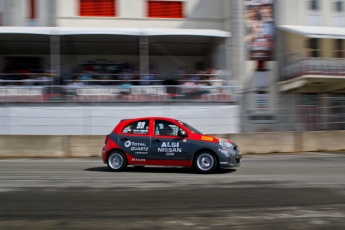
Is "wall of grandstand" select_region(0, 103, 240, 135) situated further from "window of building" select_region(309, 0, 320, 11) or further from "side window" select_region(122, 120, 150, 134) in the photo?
"window of building" select_region(309, 0, 320, 11)

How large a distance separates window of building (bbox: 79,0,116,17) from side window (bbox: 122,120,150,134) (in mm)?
14486

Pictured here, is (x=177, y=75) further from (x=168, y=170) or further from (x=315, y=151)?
(x=168, y=170)

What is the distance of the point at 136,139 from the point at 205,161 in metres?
1.93

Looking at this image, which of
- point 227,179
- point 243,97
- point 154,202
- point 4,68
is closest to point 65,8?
point 4,68

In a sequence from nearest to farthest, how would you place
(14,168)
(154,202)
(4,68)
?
(154,202) < (14,168) < (4,68)

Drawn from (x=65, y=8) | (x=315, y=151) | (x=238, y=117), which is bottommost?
(x=315, y=151)

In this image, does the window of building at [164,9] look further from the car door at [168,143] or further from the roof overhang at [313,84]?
the car door at [168,143]

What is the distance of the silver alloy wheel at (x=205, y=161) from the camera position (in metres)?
11.7

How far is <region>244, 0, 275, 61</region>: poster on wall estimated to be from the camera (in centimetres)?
2494

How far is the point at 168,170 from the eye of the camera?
12.7m

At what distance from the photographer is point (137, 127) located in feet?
40.3

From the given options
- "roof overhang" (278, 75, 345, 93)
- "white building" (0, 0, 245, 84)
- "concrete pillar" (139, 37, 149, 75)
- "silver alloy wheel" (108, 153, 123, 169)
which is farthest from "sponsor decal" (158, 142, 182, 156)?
"roof overhang" (278, 75, 345, 93)

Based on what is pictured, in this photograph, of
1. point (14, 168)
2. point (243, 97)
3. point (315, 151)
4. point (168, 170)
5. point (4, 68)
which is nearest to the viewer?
point (168, 170)

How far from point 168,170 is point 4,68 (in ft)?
55.2
